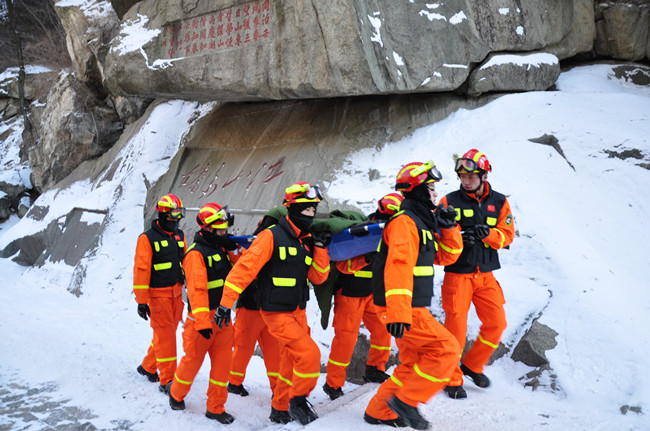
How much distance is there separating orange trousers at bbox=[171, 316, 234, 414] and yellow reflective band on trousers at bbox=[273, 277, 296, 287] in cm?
81

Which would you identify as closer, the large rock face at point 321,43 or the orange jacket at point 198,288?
the orange jacket at point 198,288

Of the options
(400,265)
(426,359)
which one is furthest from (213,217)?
(426,359)

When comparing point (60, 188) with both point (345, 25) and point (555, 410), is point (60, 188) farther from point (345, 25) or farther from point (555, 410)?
point (555, 410)

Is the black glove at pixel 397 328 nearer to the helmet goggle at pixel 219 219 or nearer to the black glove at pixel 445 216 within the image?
the black glove at pixel 445 216

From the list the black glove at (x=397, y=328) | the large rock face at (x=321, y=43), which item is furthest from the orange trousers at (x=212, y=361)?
the large rock face at (x=321, y=43)

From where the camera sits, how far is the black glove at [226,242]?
4898 millimetres

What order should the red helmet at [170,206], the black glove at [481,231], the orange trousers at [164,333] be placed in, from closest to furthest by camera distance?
the black glove at [481,231] < the orange trousers at [164,333] < the red helmet at [170,206]

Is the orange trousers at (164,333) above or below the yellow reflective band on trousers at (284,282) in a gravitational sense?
below

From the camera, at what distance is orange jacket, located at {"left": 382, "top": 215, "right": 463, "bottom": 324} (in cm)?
359

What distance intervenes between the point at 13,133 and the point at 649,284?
2145 cm

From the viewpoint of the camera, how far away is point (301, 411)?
13.9 ft

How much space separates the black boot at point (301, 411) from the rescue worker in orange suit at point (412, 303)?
49 cm

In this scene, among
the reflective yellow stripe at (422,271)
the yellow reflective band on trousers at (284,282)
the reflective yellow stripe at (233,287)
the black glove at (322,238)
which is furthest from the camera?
the black glove at (322,238)

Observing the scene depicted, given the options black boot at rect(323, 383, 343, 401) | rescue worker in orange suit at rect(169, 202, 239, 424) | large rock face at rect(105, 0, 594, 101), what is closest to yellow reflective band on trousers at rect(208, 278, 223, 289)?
→ rescue worker in orange suit at rect(169, 202, 239, 424)
